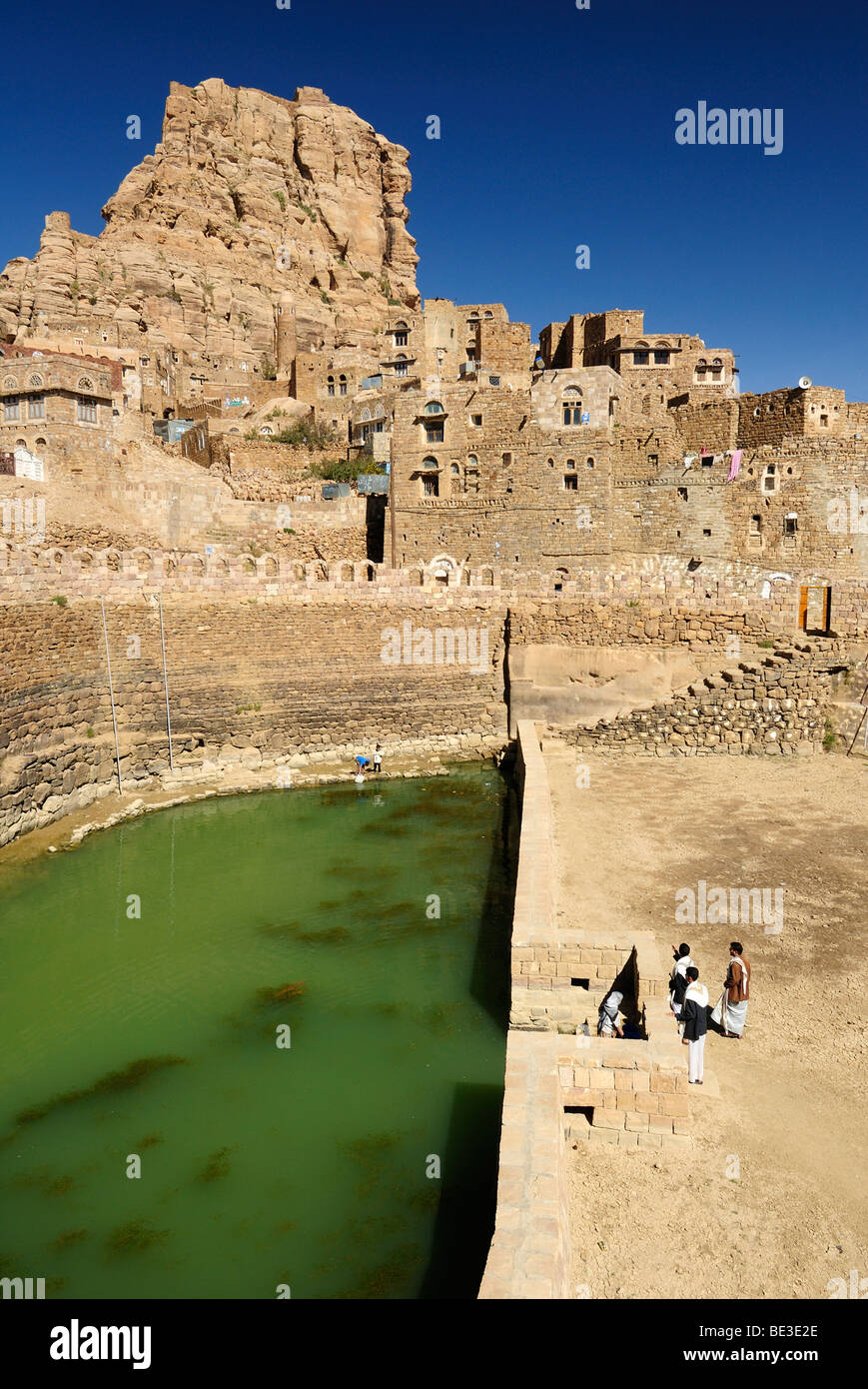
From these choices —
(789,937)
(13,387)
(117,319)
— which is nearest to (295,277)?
(117,319)

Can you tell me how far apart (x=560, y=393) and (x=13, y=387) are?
1906cm

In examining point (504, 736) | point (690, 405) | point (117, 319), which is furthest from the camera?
point (117, 319)

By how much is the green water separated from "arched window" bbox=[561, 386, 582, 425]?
2001 cm

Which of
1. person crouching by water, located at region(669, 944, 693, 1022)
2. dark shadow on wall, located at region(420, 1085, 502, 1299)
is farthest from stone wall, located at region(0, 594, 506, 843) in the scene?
person crouching by water, located at region(669, 944, 693, 1022)

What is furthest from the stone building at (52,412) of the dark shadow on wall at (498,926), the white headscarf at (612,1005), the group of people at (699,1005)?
the group of people at (699,1005)

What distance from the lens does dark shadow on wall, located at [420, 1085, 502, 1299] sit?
227 inches

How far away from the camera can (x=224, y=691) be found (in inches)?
704

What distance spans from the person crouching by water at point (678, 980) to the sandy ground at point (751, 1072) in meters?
0.43

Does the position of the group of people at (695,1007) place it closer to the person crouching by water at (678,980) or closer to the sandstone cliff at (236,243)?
the person crouching by water at (678,980)

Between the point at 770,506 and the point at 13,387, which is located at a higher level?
the point at 13,387
